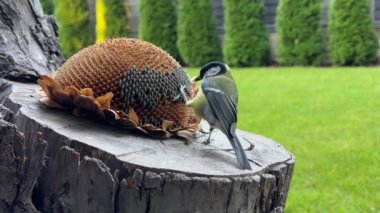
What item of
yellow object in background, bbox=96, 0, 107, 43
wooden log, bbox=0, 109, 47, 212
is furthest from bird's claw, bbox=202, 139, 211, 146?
yellow object in background, bbox=96, 0, 107, 43

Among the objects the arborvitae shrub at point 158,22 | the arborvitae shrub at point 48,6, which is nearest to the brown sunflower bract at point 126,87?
the arborvitae shrub at point 158,22

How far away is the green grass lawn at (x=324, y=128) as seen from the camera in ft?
13.8

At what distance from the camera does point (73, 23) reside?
44.4 feet

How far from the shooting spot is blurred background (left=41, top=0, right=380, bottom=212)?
14.9 feet

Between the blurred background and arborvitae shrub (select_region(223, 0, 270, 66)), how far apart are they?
18mm

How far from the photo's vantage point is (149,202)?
1936mm

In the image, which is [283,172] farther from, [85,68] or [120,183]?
[85,68]

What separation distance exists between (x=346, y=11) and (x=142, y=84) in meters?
9.41

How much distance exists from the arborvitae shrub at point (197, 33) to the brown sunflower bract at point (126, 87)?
9735 mm

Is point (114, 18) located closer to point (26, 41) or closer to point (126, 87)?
point (26, 41)

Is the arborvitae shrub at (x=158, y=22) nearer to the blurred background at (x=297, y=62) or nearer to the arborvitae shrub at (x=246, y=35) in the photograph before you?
the blurred background at (x=297, y=62)

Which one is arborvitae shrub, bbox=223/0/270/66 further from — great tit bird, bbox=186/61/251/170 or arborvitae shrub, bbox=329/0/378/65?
great tit bird, bbox=186/61/251/170

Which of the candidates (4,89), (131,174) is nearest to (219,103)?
(131,174)

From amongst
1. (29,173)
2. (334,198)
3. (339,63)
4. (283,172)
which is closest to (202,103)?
(283,172)
